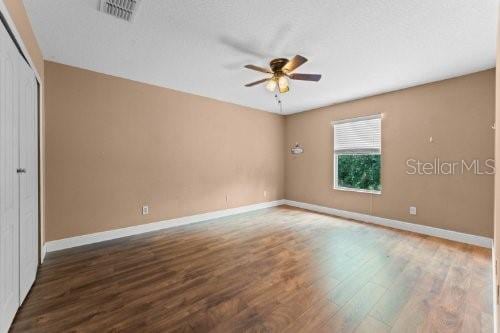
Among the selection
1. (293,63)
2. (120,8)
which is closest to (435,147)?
(293,63)

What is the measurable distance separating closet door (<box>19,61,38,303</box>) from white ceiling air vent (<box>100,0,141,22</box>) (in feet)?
2.98

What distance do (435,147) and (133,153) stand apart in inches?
207

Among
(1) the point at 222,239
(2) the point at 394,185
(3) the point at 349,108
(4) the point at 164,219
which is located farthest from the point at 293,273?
(3) the point at 349,108

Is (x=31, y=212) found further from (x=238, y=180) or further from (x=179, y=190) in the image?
(x=238, y=180)

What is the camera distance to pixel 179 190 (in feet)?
14.6

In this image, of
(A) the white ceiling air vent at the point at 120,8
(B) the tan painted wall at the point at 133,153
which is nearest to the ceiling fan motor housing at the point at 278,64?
(A) the white ceiling air vent at the point at 120,8

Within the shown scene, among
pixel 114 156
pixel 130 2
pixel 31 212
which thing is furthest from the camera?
pixel 114 156

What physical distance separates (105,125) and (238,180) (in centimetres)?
296

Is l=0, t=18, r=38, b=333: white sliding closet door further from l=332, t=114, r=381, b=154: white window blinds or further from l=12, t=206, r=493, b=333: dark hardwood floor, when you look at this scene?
l=332, t=114, r=381, b=154: white window blinds

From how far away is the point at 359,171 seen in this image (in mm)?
4930

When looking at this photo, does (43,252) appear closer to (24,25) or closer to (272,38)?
(24,25)

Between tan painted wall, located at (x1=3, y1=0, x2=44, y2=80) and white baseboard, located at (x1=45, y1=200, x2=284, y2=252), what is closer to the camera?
tan painted wall, located at (x1=3, y1=0, x2=44, y2=80)

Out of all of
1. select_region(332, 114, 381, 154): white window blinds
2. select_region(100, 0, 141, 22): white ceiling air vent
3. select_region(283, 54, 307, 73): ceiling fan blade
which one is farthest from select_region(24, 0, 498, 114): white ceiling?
select_region(332, 114, 381, 154): white window blinds

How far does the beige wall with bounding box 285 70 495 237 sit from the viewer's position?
337 centimetres
